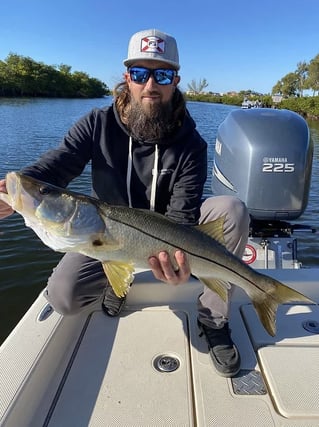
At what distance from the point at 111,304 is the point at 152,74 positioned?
1817 millimetres

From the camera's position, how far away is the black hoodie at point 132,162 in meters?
2.95

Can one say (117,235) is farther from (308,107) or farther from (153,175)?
(308,107)

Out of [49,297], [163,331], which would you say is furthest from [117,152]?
[163,331]

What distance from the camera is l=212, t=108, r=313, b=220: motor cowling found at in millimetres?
3836

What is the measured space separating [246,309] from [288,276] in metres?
0.47

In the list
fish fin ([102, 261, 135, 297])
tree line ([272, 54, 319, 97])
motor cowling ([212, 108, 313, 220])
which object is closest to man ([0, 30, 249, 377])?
fish fin ([102, 261, 135, 297])

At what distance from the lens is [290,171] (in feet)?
12.6

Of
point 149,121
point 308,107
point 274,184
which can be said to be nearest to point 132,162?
point 149,121

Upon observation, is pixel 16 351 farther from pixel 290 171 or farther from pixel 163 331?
pixel 290 171

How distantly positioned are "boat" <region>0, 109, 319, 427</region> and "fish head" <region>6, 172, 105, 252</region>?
0.72m

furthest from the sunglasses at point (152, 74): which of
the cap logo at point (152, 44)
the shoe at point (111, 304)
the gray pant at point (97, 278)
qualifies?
the shoe at point (111, 304)

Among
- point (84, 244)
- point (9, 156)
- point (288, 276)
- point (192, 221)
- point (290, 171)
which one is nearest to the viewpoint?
point (84, 244)

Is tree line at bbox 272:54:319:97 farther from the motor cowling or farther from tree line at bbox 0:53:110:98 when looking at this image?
the motor cowling

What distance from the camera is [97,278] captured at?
2.76m
